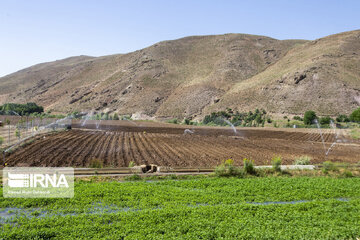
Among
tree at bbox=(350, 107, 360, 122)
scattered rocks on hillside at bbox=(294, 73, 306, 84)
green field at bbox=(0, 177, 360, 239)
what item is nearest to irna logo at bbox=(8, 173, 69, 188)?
green field at bbox=(0, 177, 360, 239)

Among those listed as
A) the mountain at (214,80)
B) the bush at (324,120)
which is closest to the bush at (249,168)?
the bush at (324,120)

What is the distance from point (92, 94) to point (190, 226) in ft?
363

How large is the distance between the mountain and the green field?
67263mm

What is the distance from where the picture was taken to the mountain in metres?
81.6

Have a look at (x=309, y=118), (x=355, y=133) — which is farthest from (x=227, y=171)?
(x=309, y=118)

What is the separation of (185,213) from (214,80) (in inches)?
3773

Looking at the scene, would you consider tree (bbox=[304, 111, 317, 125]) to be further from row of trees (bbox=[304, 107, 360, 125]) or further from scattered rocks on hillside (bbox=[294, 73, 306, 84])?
scattered rocks on hillside (bbox=[294, 73, 306, 84])

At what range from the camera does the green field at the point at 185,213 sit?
913cm

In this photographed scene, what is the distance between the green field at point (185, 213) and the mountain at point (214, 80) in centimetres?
6726

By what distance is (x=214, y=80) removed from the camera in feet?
342

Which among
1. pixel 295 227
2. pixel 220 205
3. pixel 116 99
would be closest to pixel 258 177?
pixel 220 205

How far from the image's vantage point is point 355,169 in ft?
70.8

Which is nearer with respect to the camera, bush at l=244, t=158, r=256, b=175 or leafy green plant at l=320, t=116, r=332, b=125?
bush at l=244, t=158, r=256, b=175

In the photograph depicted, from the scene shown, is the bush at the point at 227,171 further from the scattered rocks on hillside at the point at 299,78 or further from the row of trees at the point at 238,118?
the scattered rocks on hillside at the point at 299,78
